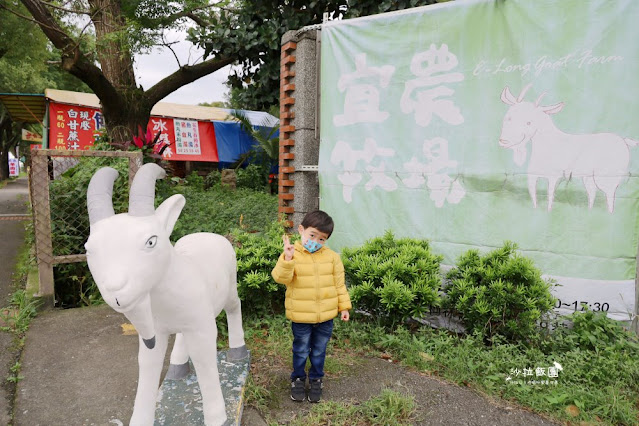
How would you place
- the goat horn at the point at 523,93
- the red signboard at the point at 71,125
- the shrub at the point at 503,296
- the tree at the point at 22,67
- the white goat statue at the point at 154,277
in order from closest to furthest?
the white goat statue at the point at 154,277, the shrub at the point at 503,296, the goat horn at the point at 523,93, the red signboard at the point at 71,125, the tree at the point at 22,67

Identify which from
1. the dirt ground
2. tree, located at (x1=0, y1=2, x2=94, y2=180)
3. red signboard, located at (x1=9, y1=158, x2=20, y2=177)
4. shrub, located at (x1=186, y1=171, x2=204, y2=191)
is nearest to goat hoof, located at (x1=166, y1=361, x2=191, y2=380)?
the dirt ground

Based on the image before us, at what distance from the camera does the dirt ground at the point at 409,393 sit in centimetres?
266

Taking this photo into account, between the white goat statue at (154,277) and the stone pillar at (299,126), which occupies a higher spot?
the stone pillar at (299,126)

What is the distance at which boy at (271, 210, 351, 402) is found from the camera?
8.63 feet

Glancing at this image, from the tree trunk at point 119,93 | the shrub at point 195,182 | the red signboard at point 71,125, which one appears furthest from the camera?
the shrub at point 195,182

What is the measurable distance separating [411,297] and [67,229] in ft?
13.2

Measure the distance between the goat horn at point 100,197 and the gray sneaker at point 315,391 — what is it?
68.0 inches

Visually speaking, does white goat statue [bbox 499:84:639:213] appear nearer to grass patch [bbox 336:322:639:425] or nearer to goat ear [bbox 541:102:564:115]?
goat ear [bbox 541:102:564:115]

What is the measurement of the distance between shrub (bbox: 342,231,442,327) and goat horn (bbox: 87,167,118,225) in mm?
2335

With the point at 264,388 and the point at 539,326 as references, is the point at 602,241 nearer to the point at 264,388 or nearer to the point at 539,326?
the point at 539,326

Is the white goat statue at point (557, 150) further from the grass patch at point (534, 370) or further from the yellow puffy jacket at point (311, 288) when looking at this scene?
the yellow puffy jacket at point (311, 288)

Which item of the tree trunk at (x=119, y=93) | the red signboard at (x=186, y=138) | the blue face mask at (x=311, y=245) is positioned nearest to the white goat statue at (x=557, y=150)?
the blue face mask at (x=311, y=245)

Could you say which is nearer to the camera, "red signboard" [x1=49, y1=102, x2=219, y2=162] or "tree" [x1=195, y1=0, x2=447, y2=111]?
"tree" [x1=195, y1=0, x2=447, y2=111]

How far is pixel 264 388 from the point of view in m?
2.90
